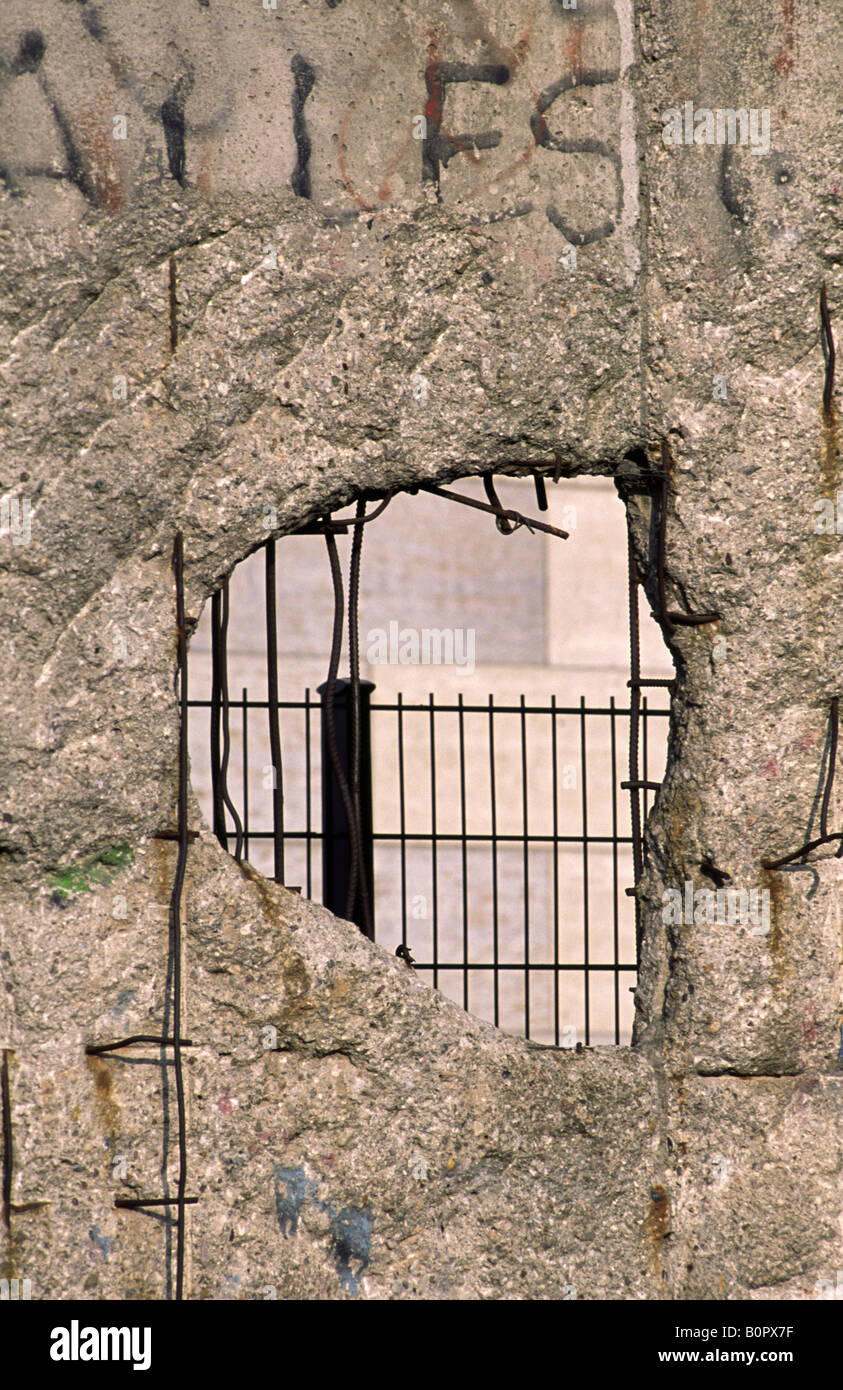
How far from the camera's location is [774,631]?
3375 mm

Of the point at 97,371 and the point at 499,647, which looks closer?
the point at 97,371

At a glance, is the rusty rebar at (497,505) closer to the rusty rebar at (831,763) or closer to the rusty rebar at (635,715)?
the rusty rebar at (635,715)

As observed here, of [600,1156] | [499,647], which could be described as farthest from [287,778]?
[600,1156]

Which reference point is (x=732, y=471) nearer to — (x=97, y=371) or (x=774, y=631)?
(x=774, y=631)

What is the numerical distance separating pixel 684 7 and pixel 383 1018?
2.46m

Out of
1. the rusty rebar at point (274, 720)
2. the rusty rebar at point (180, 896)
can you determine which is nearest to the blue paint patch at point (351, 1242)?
Answer: the rusty rebar at point (180, 896)

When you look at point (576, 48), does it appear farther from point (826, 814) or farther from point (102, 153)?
point (826, 814)

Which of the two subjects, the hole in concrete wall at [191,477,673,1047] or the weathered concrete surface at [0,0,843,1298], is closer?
the weathered concrete surface at [0,0,843,1298]

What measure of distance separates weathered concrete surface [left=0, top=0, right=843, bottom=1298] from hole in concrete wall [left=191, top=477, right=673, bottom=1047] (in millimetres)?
4499

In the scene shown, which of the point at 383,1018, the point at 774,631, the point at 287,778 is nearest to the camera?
the point at 383,1018

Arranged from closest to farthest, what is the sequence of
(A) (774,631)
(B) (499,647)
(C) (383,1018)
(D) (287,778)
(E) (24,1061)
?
(E) (24,1061)
(C) (383,1018)
(A) (774,631)
(D) (287,778)
(B) (499,647)

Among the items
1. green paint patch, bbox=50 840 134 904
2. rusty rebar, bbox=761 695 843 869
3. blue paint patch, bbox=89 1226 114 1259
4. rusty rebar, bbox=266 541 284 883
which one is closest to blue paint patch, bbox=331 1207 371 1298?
blue paint patch, bbox=89 1226 114 1259

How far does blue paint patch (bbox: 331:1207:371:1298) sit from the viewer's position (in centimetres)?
309

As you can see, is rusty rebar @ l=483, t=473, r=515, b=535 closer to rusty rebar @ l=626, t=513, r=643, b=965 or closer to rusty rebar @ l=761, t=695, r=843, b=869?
rusty rebar @ l=626, t=513, r=643, b=965
